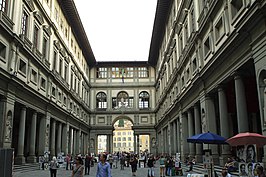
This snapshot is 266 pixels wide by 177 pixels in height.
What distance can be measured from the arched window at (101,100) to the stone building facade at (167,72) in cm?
362

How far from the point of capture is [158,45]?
175 feet

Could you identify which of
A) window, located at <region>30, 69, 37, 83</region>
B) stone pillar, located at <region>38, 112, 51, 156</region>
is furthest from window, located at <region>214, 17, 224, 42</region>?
stone pillar, located at <region>38, 112, 51, 156</region>

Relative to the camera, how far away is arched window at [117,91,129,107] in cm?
6372

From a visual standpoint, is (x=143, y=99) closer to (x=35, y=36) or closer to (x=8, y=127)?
(x=35, y=36)

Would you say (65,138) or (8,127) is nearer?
(8,127)

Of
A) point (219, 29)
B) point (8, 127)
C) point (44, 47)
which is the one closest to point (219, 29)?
point (219, 29)

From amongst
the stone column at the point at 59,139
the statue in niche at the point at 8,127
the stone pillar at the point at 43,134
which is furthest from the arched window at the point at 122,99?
the statue in niche at the point at 8,127

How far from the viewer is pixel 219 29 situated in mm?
20969

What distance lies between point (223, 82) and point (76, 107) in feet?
111

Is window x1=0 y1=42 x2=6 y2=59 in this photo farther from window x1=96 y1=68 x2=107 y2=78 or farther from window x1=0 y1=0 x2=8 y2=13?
window x1=96 y1=68 x2=107 y2=78

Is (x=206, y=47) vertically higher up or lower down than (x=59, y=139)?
higher up

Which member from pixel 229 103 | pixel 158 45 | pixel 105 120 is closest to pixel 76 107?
pixel 105 120

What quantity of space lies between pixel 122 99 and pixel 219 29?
4429 centimetres

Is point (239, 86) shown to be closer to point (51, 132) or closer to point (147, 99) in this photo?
point (51, 132)
